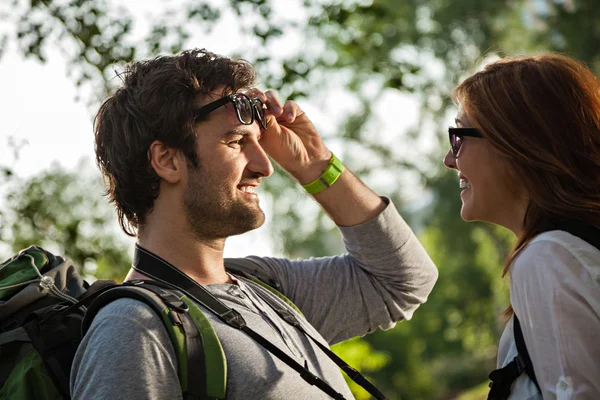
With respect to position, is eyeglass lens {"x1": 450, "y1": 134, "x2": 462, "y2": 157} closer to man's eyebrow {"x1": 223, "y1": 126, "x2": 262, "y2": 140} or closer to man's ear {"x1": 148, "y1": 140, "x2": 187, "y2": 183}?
man's eyebrow {"x1": 223, "y1": 126, "x2": 262, "y2": 140}

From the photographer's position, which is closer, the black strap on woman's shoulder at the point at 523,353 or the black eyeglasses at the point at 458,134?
the black strap on woman's shoulder at the point at 523,353

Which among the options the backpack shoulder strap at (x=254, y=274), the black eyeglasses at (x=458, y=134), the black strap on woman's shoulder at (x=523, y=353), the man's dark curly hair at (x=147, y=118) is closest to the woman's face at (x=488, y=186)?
the black eyeglasses at (x=458, y=134)

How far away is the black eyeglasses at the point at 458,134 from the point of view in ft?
9.77

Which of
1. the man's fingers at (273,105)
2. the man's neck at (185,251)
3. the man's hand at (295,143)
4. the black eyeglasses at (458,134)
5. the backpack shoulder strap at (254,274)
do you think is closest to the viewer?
the black eyeglasses at (458,134)

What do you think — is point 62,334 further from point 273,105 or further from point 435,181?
point 435,181

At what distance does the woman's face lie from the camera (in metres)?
2.89

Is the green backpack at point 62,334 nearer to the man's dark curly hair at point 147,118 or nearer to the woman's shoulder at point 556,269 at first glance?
the man's dark curly hair at point 147,118

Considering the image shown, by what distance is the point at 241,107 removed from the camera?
332 cm

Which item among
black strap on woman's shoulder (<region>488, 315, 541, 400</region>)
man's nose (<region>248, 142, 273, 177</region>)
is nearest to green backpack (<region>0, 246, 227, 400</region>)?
man's nose (<region>248, 142, 273, 177</region>)

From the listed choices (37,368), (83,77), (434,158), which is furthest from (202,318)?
(434,158)

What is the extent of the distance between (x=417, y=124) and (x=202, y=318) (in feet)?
81.2

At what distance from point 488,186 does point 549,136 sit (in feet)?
0.94

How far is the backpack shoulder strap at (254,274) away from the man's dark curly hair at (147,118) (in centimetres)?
43

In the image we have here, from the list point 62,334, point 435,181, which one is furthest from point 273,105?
point 435,181
